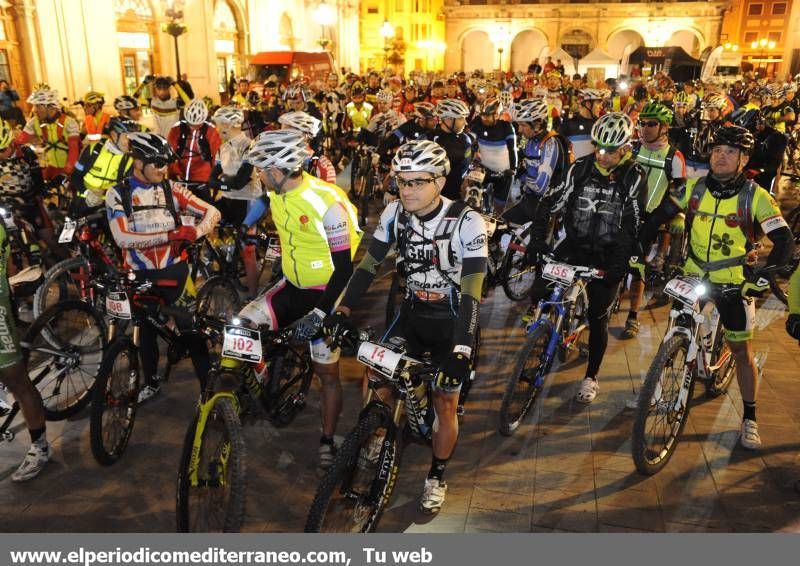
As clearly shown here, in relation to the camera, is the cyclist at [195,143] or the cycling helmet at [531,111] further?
the cyclist at [195,143]

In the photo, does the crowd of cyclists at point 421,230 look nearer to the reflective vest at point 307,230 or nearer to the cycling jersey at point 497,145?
the reflective vest at point 307,230

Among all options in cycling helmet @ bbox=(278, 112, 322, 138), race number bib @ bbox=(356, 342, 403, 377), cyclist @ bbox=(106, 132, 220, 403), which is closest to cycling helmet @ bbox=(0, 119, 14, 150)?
cyclist @ bbox=(106, 132, 220, 403)

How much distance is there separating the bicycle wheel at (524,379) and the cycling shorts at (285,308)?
1442 millimetres

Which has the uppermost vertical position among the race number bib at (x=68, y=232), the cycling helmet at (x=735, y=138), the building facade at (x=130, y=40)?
the building facade at (x=130, y=40)

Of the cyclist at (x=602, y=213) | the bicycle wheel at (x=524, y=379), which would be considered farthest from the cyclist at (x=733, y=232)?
the bicycle wheel at (x=524, y=379)

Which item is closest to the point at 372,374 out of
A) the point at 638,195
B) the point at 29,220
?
the point at 638,195

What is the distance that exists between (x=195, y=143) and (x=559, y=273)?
17.9ft

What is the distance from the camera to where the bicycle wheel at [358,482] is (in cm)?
313

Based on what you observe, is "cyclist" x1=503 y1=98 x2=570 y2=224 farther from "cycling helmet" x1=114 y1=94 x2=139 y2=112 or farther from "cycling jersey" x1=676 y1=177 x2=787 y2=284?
"cycling helmet" x1=114 y1=94 x2=139 y2=112

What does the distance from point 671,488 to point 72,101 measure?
19152mm

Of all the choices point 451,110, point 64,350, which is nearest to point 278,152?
point 64,350
